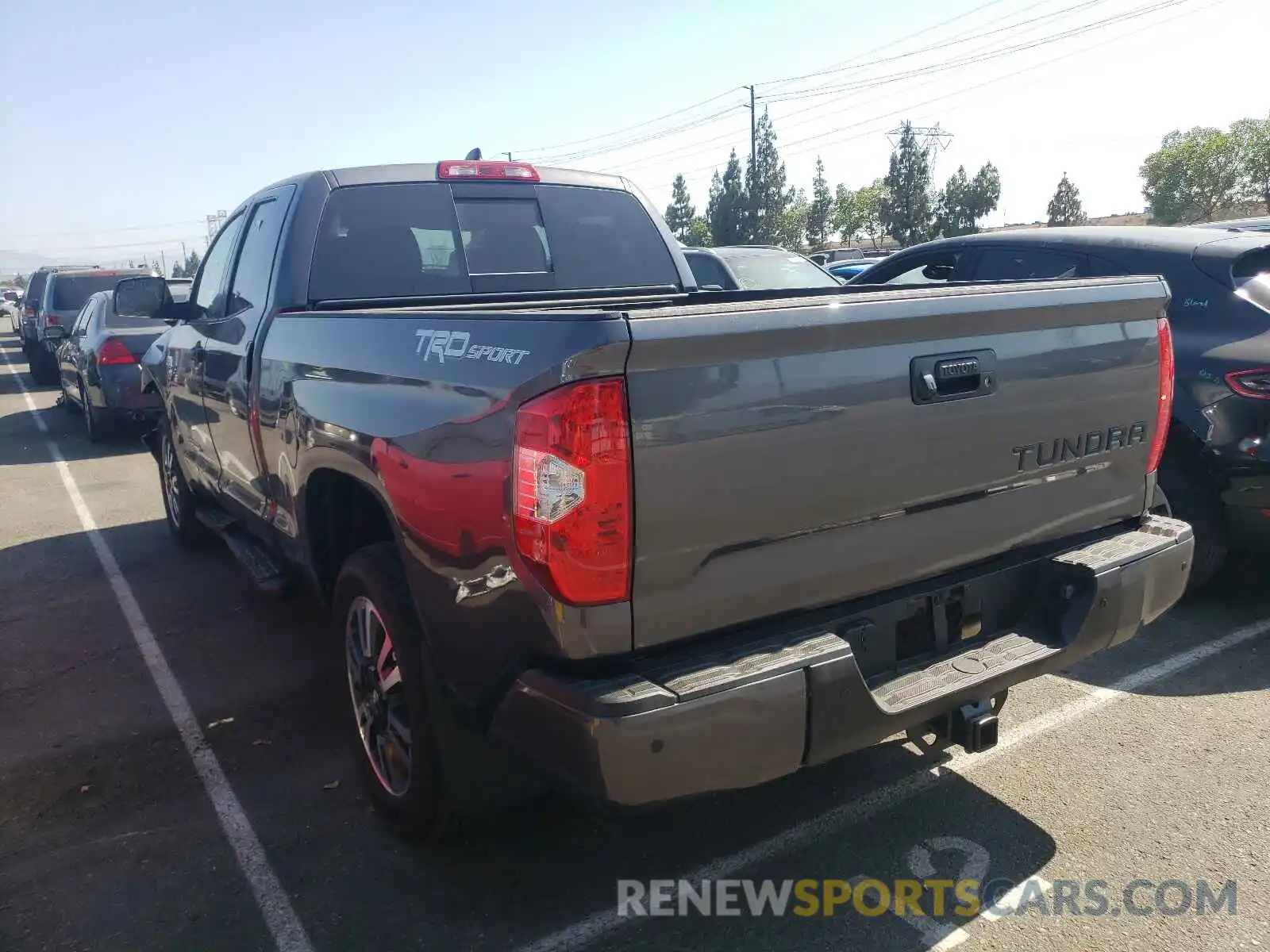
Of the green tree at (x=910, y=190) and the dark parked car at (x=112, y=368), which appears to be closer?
the dark parked car at (x=112, y=368)

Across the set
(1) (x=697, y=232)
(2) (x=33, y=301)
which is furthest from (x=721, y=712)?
(1) (x=697, y=232)

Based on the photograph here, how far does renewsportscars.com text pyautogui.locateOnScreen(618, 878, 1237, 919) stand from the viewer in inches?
106

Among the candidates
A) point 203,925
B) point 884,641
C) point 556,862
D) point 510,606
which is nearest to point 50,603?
point 203,925

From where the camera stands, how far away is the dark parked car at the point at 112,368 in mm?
10719

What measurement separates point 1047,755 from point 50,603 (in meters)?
5.36

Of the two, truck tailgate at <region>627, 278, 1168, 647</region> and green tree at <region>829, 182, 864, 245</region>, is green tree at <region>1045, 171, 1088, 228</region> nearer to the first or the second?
green tree at <region>829, 182, 864, 245</region>

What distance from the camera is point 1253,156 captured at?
70562 mm

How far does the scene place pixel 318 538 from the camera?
3.58 meters

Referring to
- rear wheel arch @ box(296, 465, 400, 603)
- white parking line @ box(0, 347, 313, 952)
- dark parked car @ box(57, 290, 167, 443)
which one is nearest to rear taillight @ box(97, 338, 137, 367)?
dark parked car @ box(57, 290, 167, 443)

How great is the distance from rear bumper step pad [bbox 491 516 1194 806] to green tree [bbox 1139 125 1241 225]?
258ft

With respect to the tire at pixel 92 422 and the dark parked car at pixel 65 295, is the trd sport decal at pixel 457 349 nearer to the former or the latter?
the tire at pixel 92 422

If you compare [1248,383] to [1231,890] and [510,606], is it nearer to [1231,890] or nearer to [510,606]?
[1231,890]

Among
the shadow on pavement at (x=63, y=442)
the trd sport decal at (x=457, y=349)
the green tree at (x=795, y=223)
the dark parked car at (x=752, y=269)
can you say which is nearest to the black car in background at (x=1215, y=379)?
the trd sport decal at (x=457, y=349)

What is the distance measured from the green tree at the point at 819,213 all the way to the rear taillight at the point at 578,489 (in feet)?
267
